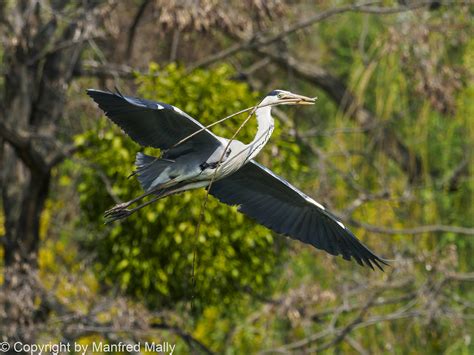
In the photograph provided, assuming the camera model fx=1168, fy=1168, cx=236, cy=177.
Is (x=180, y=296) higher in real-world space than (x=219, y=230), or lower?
lower

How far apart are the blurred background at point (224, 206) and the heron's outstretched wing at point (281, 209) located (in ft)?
1.42

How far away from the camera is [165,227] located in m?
5.90

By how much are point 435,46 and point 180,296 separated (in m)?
2.46

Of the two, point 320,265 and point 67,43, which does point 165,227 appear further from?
point 320,265

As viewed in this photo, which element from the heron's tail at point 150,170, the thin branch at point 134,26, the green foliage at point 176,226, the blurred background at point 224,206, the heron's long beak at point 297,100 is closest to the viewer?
the heron's long beak at point 297,100

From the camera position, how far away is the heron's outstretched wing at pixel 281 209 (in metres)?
5.02

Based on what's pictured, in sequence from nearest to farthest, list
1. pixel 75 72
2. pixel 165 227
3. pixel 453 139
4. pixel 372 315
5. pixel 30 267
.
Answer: pixel 165 227 → pixel 30 267 → pixel 75 72 → pixel 372 315 → pixel 453 139

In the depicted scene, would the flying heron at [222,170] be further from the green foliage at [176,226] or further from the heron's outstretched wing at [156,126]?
the green foliage at [176,226]

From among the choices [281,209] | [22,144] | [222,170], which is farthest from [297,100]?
[22,144]

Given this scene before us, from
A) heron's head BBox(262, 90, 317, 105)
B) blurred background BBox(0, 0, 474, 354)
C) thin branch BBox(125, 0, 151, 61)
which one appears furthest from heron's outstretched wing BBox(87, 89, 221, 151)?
thin branch BBox(125, 0, 151, 61)

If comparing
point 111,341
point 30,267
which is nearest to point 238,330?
point 111,341

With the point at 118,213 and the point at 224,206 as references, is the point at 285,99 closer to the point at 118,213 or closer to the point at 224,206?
the point at 118,213

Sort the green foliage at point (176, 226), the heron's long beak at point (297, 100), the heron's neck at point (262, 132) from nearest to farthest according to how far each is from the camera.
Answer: the heron's long beak at point (297, 100)
the heron's neck at point (262, 132)
the green foliage at point (176, 226)

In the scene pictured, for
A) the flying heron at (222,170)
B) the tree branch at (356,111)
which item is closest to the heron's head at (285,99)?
the flying heron at (222,170)
